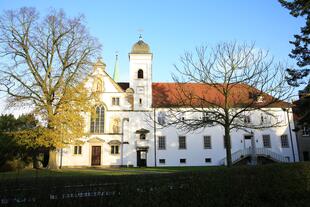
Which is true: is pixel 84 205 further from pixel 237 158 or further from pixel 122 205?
pixel 237 158

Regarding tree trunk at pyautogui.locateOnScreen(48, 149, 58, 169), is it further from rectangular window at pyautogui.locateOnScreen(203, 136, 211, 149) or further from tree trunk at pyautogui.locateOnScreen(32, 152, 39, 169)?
rectangular window at pyautogui.locateOnScreen(203, 136, 211, 149)

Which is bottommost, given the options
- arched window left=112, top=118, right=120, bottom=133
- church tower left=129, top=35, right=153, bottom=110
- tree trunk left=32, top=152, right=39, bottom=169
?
tree trunk left=32, top=152, right=39, bottom=169

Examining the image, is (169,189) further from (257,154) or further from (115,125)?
(257,154)

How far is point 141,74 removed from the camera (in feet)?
120

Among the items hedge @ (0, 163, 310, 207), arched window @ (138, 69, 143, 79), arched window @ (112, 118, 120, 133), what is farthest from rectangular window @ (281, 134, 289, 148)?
hedge @ (0, 163, 310, 207)

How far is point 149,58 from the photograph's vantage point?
3678 centimetres

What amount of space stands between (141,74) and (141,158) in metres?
12.6

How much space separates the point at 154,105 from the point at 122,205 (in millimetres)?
26813

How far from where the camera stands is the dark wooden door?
32.0m

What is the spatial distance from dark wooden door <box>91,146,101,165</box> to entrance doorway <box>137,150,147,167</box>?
17.1 ft

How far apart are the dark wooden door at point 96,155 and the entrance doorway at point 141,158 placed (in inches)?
205

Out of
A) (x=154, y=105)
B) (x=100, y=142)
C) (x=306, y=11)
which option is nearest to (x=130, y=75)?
(x=154, y=105)

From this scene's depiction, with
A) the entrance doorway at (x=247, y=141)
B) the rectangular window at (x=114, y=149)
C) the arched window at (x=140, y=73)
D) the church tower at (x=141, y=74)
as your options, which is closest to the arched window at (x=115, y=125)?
the rectangular window at (x=114, y=149)

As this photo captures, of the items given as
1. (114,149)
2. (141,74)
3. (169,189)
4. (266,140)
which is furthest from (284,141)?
(169,189)
